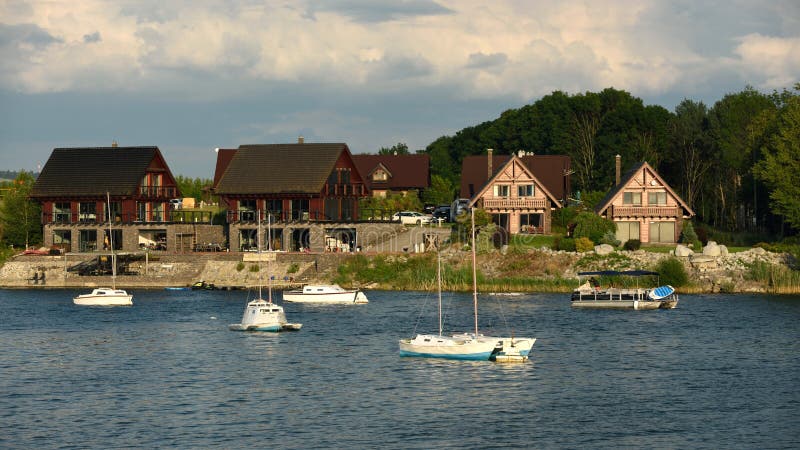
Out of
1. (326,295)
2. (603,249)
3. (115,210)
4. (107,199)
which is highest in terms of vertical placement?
(107,199)

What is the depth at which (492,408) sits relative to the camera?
46906 mm

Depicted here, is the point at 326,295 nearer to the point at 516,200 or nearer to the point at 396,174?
the point at 516,200

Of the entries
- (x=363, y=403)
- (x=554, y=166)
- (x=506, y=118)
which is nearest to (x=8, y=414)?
(x=363, y=403)

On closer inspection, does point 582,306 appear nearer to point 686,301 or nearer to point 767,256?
point 686,301

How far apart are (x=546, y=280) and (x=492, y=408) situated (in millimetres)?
45856

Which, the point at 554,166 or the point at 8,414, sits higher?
the point at 554,166

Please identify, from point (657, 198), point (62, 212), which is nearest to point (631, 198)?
point (657, 198)

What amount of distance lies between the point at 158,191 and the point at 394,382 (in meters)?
68.4

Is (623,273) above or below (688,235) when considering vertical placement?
below

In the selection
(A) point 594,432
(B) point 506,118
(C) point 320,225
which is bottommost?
(A) point 594,432

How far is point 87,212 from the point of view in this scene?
113 meters

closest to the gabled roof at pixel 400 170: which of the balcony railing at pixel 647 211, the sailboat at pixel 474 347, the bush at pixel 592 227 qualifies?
the balcony railing at pixel 647 211

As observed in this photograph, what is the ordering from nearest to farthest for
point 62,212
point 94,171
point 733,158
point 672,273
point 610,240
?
point 672,273 < point 610,240 < point 62,212 < point 94,171 < point 733,158

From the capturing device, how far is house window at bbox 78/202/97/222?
112562mm
